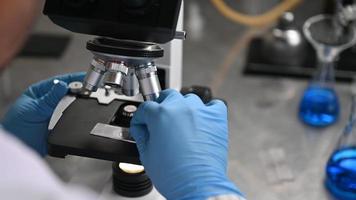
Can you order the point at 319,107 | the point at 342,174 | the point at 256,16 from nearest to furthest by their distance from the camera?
1. the point at 342,174
2. the point at 319,107
3. the point at 256,16

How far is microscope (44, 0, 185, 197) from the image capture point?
865 millimetres

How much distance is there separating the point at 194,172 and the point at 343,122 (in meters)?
0.72

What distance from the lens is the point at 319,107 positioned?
149 cm

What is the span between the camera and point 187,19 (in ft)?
6.29

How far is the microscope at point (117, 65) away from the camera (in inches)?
34.1

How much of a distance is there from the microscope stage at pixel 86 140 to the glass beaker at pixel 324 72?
1.93ft

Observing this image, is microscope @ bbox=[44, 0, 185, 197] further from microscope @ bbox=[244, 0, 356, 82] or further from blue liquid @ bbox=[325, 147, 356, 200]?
microscope @ bbox=[244, 0, 356, 82]

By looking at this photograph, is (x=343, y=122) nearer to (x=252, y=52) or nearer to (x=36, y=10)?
(x=252, y=52)

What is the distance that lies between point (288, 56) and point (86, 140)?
0.90 metres

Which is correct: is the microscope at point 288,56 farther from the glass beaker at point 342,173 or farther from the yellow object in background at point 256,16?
the glass beaker at point 342,173

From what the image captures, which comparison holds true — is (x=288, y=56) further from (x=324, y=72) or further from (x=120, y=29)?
(x=120, y=29)

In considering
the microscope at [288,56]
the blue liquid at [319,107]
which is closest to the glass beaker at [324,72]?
the blue liquid at [319,107]

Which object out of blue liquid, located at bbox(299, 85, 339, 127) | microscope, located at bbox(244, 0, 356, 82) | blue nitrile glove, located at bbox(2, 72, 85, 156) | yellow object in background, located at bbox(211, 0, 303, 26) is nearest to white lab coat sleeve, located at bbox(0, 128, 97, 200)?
blue nitrile glove, located at bbox(2, 72, 85, 156)

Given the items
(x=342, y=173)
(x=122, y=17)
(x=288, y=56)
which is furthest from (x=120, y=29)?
(x=288, y=56)
